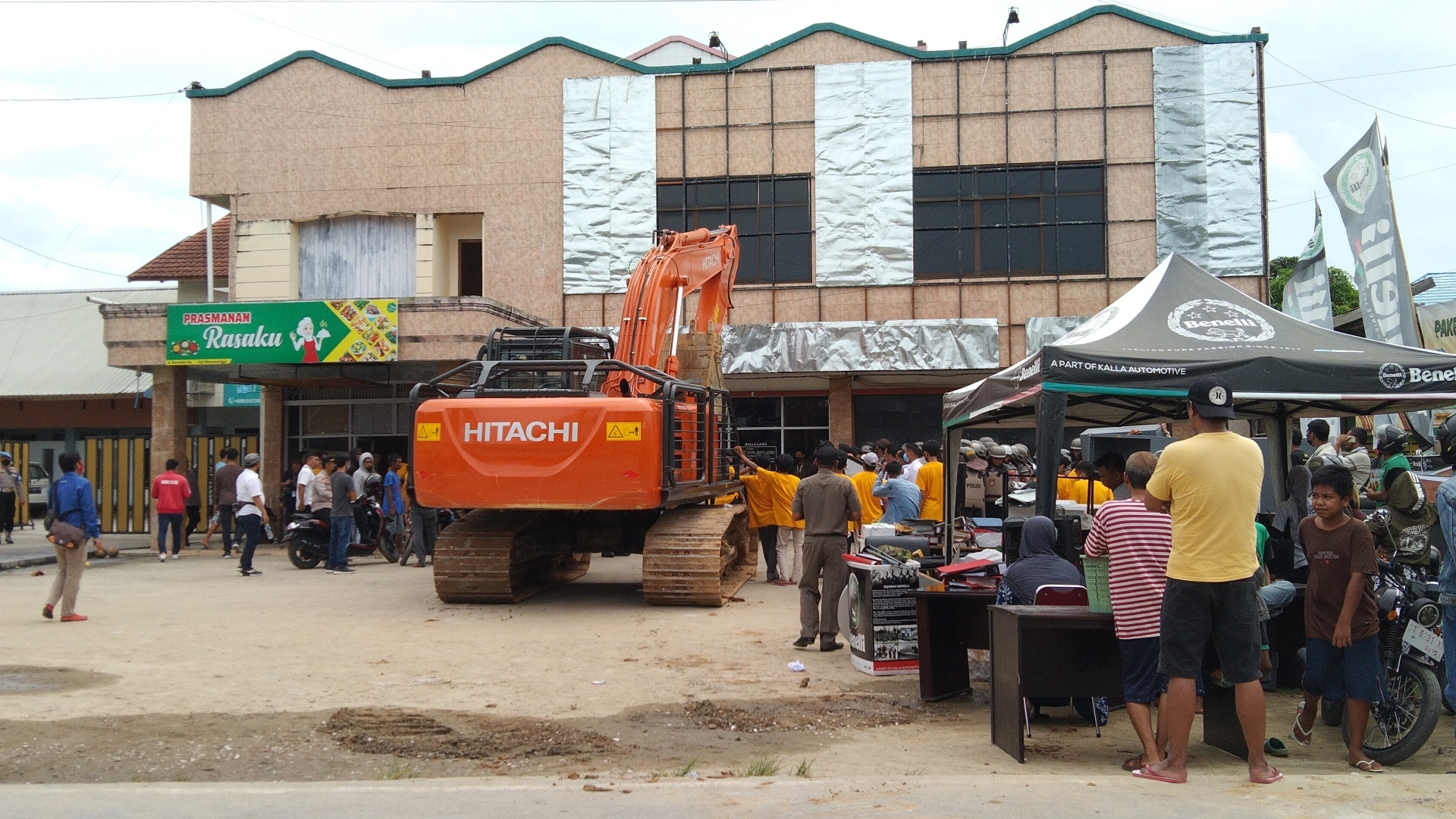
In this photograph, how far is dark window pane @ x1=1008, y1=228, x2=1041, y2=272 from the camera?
21.6 meters

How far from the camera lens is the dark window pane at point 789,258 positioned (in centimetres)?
2209

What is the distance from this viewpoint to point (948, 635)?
774 cm

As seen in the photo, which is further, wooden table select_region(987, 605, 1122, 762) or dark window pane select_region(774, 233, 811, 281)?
dark window pane select_region(774, 233, 811, 281)

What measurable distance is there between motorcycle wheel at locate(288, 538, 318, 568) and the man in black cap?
9.81 meters

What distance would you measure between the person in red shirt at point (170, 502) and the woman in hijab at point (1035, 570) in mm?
14674

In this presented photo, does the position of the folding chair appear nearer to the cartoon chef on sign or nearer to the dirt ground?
the dirt ground

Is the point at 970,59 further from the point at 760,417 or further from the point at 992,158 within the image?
the point at 760,417

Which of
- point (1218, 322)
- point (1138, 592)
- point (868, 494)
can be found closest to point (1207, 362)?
point (1218, 322)

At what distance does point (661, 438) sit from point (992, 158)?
12859mm

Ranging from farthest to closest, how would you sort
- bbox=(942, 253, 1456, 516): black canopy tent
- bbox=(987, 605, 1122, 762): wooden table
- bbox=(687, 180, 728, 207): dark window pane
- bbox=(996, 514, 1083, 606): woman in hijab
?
bbox=(687, 180, 728, 207): dark window pane
bbox=(942, 253, 1456, 516): black canopy tent
bbox=(996, 514, 1083, 606): woman in hijab
bbox=(987, 605, 1122, 762): wooden table

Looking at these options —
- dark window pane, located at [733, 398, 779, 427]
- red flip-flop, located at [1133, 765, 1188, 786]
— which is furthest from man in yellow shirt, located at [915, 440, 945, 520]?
dark window pane, located at [733, 398, 779, 427]

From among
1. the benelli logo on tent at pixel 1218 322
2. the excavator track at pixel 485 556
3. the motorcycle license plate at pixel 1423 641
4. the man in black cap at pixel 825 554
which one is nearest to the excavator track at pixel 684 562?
the excavator track at pixel 485 556

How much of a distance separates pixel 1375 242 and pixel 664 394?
28.6 feet

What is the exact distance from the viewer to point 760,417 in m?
23.7
